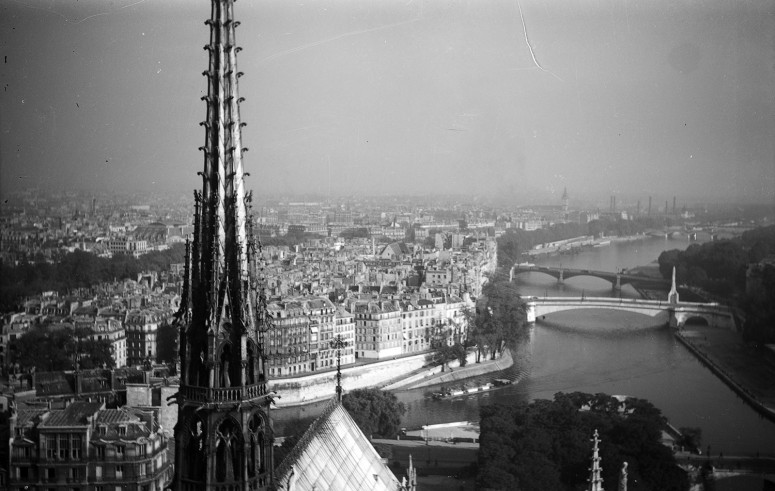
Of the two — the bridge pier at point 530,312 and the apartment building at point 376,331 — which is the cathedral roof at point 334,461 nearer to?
the apartment building at point 376,331

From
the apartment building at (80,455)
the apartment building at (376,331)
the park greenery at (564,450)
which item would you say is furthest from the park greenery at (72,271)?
the park greenery at (564,450)

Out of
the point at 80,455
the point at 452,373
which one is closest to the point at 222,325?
the point at 80,455

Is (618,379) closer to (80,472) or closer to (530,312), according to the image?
(530,312)

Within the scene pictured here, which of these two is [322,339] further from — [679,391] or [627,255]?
[627,255]

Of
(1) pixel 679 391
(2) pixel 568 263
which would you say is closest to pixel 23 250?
(1) pixel 679 391

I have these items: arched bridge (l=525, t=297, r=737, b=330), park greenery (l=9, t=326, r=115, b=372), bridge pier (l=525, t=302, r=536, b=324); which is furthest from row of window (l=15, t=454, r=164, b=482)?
bridge pier (l=525, t=302, r=536, b=324)

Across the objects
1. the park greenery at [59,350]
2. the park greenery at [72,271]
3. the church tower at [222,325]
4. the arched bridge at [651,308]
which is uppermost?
the church tower at [222,325]
